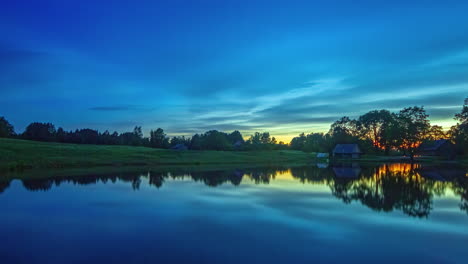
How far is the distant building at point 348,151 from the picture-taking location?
3661 inches

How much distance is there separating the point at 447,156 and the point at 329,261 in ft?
307

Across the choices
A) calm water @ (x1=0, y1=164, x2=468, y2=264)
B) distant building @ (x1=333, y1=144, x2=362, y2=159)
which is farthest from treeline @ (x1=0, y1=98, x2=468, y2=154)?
calm water @ (x1=0, y1=164, x2=468, y2=264)

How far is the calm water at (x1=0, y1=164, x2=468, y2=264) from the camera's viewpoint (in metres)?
8.46

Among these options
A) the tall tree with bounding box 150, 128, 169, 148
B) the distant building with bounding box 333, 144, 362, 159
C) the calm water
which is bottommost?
the calm water

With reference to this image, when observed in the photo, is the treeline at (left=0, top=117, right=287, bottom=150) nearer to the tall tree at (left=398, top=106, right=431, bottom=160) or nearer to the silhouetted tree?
the silhouetted tree

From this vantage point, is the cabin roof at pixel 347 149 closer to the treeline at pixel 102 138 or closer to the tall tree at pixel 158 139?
the treeline at pixel 102 138

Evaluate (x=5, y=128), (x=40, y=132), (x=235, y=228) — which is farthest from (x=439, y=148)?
(x=40, y=132)

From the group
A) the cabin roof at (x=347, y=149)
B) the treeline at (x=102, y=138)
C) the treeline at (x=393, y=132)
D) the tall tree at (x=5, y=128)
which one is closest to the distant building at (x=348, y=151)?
the cabin roof at (x=347, y=149)

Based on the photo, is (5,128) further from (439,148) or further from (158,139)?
(439,148)

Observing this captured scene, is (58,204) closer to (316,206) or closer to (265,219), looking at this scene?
(265,219)

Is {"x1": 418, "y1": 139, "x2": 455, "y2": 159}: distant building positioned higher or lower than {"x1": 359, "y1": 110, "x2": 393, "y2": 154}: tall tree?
lower

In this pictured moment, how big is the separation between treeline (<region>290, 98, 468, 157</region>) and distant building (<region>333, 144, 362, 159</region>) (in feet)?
28.9

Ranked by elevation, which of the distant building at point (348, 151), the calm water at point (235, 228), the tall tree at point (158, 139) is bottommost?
the calm water at point (235, 228)

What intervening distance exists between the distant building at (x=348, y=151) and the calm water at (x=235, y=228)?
77311 mm
